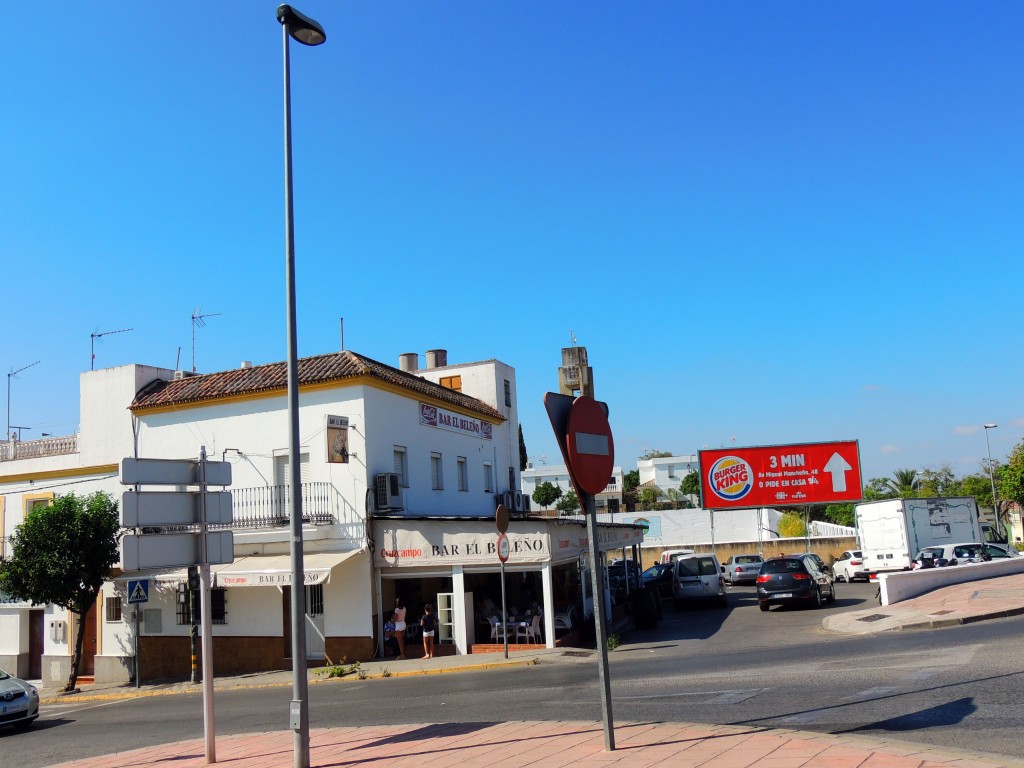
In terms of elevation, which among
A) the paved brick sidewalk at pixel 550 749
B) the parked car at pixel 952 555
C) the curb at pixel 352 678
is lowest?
the curb at pixel 352 678

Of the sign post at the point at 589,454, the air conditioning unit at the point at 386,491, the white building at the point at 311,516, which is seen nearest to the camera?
the sign post at the point at 589,454

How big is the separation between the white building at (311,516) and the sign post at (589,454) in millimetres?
14645

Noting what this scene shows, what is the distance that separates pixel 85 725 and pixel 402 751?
10.0m

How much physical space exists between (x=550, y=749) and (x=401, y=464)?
17.4m

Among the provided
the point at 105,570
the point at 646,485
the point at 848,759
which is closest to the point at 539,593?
the point at 105,570

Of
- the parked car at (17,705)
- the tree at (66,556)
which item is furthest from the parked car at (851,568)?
the parked car at (17,705)

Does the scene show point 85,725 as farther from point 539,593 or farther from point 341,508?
point 539,593

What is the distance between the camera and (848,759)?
734cm

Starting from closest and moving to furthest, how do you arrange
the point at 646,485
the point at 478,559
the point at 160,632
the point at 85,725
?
the point at 85,725 → the point at 478,559 → the point at 160,632 → the point at 646,485

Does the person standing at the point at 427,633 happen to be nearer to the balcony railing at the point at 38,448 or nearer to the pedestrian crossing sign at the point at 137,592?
the pedestrian crossing sign at the point at 137,592

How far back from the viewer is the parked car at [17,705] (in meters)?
17.0

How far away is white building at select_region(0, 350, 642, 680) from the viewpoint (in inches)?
894

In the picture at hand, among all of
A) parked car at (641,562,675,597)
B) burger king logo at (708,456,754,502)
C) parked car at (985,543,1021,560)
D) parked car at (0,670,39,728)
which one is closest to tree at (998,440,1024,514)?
burger king logo at (708,456,754,502)

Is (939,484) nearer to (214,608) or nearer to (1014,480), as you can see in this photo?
(1014,480)
